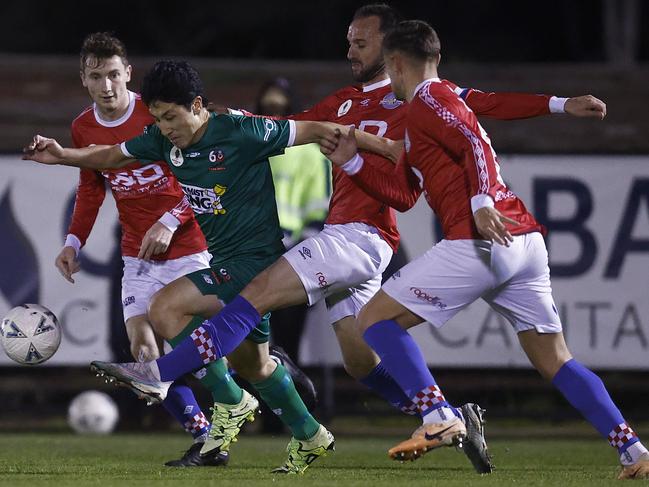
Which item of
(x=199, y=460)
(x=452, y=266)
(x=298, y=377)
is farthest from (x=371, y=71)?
(x=199, y=460)

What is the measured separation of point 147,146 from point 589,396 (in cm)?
243

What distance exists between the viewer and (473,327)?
10.9 meters

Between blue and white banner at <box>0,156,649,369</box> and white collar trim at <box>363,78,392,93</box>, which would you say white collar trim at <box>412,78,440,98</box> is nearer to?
white collar trim at <box>363,78,392,93</box>

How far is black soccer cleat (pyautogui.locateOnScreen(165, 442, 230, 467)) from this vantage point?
7.73m

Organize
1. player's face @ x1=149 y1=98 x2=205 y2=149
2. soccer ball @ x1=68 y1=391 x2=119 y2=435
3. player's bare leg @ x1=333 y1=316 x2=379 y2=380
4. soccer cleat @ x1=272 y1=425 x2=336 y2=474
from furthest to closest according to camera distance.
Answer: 1. soccer ball @ x1=68 y1=391 x2=119 y2=435
2. player's bare leg @ x1=333 y1=316 x2=379 y2=380
3. soccer cleat @ x1=272 y1=425 x2=336 y2=474
4. player's face @ x1=149 y1=98 x2=205 y2=149

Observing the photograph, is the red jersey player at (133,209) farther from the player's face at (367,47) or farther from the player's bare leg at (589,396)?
the player's bare leg at (589,396)

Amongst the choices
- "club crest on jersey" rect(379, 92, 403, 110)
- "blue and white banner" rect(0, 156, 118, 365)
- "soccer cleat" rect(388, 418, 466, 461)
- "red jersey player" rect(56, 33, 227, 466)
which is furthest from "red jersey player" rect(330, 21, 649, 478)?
"blue and white banner" rect(0, 156, 118, 365)

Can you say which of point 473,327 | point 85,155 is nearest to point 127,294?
point 85,155

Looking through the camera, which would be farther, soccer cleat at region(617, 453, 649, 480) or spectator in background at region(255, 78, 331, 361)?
spectator in background at region(255, 78, 331, 361)

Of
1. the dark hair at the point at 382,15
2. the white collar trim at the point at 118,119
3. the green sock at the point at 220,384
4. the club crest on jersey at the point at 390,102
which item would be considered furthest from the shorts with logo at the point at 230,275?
the dark hair at the point at 382,15

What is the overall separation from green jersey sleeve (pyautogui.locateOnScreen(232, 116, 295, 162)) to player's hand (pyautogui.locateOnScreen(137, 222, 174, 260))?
2.81 ft

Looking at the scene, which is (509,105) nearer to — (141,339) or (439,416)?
(439,416)

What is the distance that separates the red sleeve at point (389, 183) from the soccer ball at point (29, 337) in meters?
1.94

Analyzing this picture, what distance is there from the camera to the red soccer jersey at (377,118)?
279 inches
